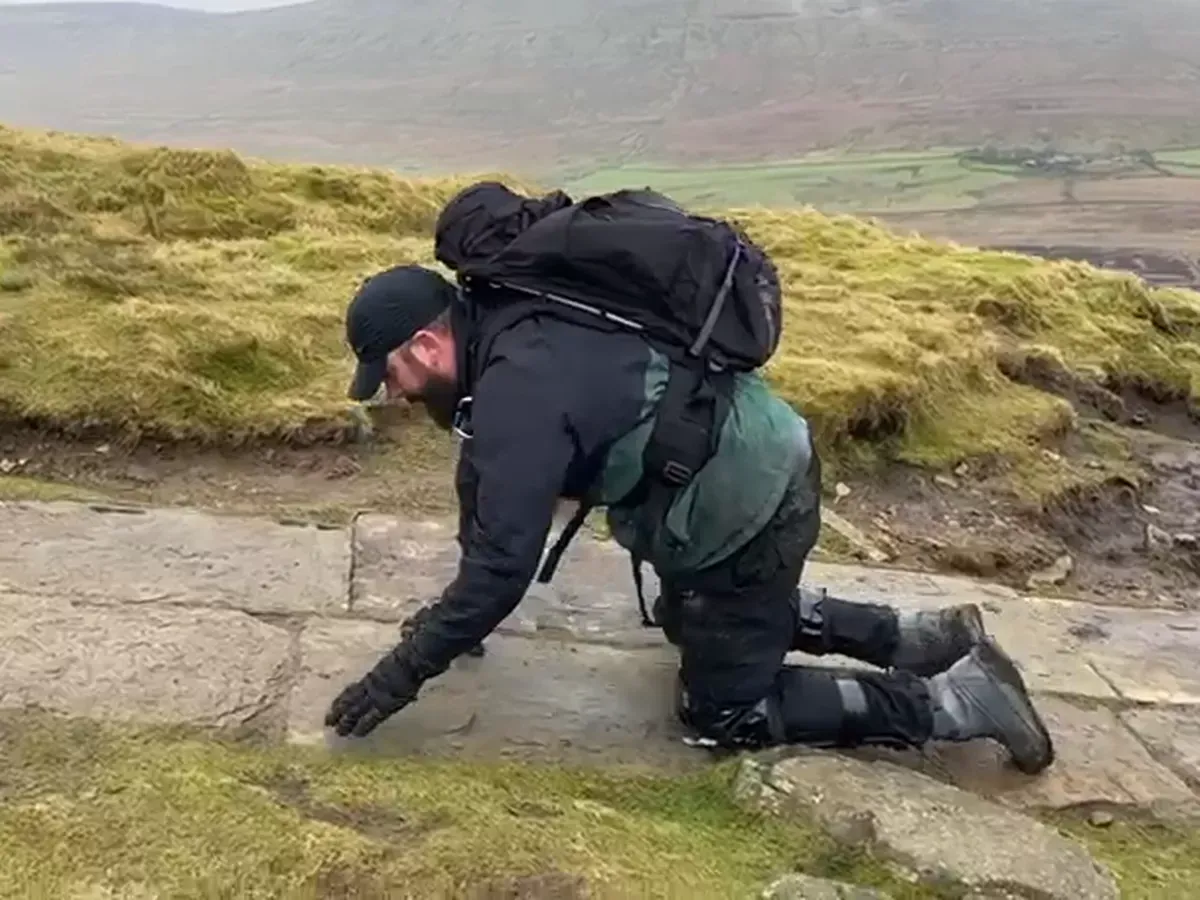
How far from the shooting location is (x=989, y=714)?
533 cm

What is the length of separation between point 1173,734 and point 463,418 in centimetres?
338

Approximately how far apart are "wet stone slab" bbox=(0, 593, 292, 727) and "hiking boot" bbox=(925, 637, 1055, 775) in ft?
7.87

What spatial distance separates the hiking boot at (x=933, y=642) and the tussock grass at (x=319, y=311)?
336 centimetres

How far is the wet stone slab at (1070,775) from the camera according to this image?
5.26 metres

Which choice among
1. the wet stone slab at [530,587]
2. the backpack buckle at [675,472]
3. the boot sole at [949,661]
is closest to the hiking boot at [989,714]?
the boot sole at [949,661]

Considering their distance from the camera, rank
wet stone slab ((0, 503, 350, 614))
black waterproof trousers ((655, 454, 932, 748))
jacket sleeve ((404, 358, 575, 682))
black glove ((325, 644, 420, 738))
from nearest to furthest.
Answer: jacket sleeve ((404, 358, 575, 682)), black glove ((325, 644, 420, 738)), black waterproof trousers ((655, 454, 932, 748)), wet stone slab ((0, 503, 350, 614))

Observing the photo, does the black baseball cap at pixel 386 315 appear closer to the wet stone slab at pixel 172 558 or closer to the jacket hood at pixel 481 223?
the jacket hood at pixel 481 223

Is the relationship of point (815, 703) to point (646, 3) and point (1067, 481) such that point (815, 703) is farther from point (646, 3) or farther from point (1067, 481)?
point (646, 3)

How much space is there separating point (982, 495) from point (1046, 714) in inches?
134

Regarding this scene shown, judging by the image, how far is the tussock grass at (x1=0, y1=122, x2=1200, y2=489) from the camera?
8.07 meters

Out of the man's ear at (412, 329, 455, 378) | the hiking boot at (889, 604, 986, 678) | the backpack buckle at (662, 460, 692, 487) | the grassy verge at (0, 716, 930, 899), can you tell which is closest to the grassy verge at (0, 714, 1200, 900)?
the grassy verge at (0, 716, 930, 899)

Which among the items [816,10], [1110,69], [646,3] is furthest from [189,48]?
[1110,69]

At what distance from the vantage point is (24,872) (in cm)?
374

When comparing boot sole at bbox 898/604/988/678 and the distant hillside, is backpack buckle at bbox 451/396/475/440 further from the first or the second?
the distant hillside
